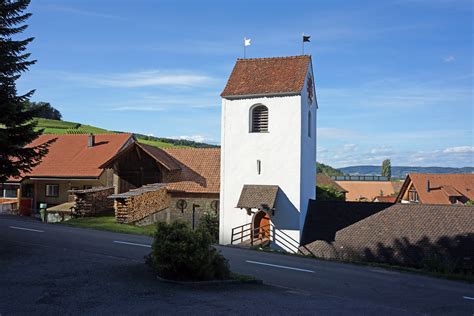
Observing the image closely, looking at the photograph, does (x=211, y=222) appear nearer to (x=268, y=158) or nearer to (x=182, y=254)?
(x=268, y=158)

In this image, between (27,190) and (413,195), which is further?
(413,195)

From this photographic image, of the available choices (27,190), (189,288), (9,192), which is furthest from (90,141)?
(189,288)

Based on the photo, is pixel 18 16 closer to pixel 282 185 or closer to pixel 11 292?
pixel 11 292

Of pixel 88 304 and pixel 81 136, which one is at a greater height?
pixel 81 136

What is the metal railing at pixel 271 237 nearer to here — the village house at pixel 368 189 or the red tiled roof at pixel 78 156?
the red tiled roof at pixel 78 156

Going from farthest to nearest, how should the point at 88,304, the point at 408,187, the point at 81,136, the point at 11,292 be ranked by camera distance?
the point at 408,187 → the point at 81,136 → the point at 11,292 → the point at 88,304

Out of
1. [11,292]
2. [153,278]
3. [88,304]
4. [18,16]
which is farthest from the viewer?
[18,16]

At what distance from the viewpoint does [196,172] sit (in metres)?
33.5

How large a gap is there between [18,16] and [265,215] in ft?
54.1

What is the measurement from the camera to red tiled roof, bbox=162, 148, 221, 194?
32.0m

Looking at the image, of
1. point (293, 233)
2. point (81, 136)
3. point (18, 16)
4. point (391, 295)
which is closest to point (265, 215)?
point (293, 233)

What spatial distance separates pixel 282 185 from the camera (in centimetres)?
2694

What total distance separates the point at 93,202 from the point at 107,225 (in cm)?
512

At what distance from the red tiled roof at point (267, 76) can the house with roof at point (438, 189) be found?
2695 centimetres
